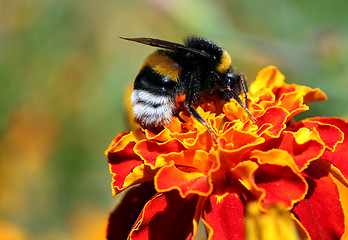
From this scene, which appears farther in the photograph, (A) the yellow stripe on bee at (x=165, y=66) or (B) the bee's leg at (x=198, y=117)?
(A) the yellow stripe on bee at (x=165, y=66)

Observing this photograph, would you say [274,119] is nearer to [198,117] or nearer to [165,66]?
[198,117]

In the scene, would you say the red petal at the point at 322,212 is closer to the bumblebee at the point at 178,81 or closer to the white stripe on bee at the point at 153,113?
the bumblebee at the point at 178,81

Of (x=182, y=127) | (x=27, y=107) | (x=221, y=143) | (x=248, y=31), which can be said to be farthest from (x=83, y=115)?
(x=221, y=143)

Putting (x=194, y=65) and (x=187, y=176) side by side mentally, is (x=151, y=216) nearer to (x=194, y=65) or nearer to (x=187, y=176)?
(x=187, y=176)

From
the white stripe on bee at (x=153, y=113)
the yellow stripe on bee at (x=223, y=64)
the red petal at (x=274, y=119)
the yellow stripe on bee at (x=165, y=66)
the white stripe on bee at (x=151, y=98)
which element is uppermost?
Result: the yellow stripe on bee at (x=223, y=64)

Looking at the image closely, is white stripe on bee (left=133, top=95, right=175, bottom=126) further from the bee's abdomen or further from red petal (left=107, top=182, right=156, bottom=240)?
red petal (left=107, top=182, right=156, bottom=240)

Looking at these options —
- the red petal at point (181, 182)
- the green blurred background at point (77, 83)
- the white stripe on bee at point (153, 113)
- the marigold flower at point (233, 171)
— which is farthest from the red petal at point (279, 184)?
the green blurred background at point (77, 83)

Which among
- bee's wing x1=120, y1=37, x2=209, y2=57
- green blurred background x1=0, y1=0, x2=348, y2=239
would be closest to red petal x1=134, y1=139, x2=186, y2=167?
bee's wing x1=120, y1=37, x2=209, y2=57
